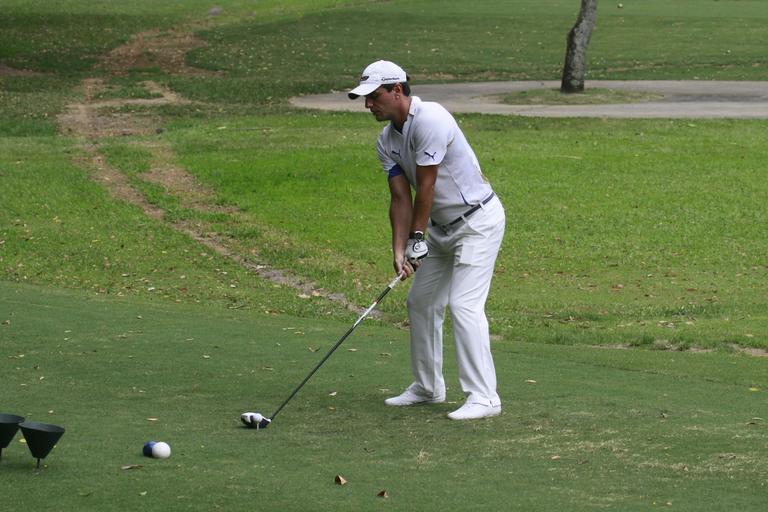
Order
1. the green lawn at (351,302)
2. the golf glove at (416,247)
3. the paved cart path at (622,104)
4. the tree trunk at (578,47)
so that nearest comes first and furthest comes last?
1. the green lawn at (351,302)
2. the golf glove at (416,247)
3. the paved cart path at (622,104)
4. the tree trunk at (578,47)

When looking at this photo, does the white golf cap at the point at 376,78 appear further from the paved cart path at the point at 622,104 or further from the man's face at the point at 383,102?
the paved cart path at the point at 622,104

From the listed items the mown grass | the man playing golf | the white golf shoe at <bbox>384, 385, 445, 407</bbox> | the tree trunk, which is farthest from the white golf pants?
the tree trunk

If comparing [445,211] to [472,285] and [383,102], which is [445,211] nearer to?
[472,285]

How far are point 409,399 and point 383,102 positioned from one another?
6.29 feet

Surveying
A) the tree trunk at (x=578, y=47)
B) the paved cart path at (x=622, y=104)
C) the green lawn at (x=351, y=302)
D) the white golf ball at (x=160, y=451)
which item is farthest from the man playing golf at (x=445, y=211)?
the tree trunk at (x=578, y=47)

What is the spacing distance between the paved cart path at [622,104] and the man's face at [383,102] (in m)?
19.3

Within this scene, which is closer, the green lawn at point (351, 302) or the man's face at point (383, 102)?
the green lawn at point (351, 302)

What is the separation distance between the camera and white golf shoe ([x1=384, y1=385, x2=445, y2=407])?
8375 millimetres

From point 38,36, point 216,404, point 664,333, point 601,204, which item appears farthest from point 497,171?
point 38,36

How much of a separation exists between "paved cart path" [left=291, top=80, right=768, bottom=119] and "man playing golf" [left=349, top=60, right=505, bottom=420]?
62.5 ft

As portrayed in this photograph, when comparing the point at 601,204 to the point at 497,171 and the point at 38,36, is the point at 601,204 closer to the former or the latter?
the point at 497,171

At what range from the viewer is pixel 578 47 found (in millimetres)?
28234

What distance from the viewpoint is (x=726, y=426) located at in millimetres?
7672

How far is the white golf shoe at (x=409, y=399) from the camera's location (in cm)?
838
